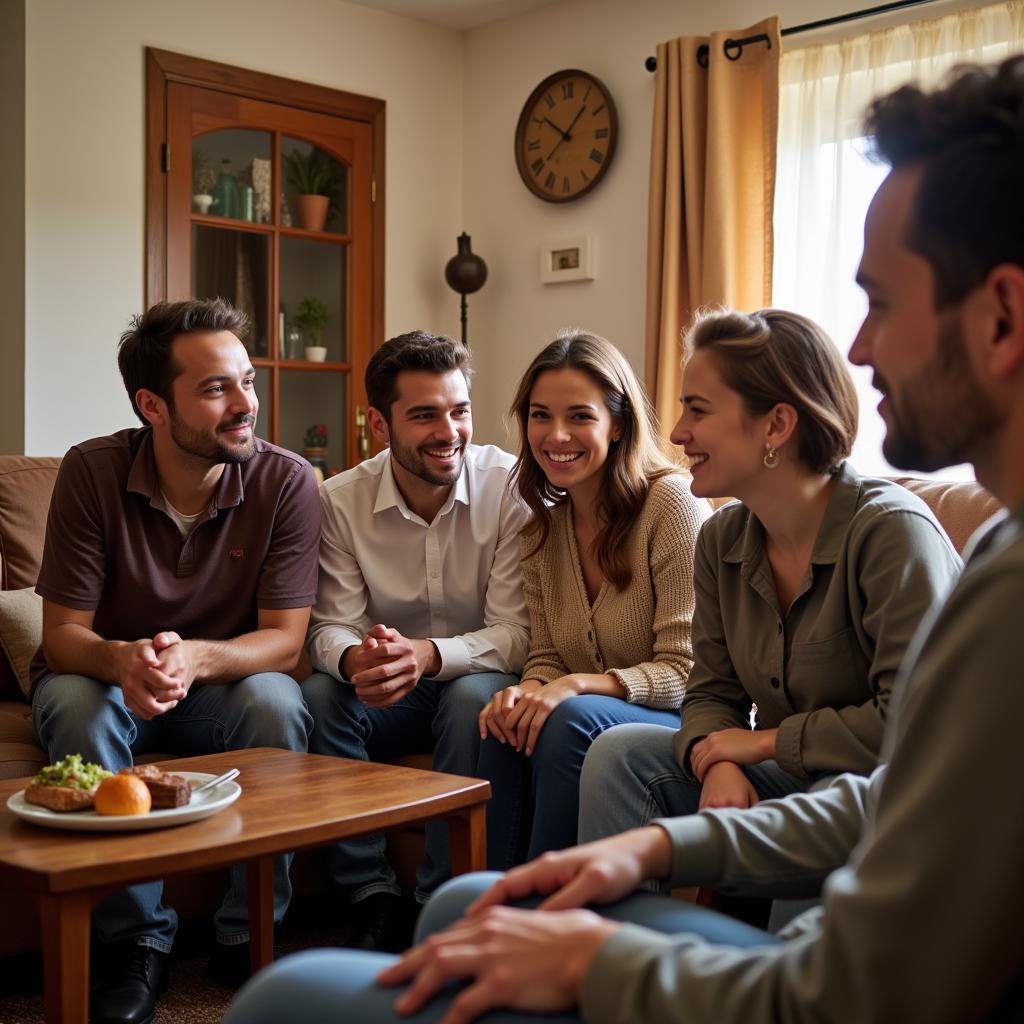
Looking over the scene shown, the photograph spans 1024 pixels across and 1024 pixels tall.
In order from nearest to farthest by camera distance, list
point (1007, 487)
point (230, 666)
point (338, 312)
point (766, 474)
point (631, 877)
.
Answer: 1. point (1007, 487)
2. point (631, 877)
3. point (766, 474)
4. point (230, 666)
5. point (338, 312)

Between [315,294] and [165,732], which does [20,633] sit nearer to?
[165,732]

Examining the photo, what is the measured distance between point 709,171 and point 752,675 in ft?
8.35

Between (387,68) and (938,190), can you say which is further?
(387,68)

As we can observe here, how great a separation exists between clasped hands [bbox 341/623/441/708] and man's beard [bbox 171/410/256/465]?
1.56 feet

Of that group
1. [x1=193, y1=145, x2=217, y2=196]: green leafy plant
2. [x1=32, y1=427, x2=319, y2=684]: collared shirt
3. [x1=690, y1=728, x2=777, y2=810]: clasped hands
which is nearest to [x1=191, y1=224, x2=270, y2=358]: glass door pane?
[x1=193, y1=145, x2=217, y2=196]: green leafy plant

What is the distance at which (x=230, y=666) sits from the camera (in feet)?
8.05

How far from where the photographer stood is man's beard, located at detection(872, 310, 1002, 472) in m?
0.80

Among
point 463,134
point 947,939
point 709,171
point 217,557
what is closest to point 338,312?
point 463,134

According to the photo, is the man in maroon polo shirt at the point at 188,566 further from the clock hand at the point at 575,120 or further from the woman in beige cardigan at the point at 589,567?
the clock hand at the point at 575,120

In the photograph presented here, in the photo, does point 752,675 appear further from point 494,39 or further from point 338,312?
point 494,39

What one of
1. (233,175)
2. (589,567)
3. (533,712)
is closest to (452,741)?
(533,712)

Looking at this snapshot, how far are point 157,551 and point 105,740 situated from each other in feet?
1.50

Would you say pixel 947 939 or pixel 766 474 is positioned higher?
pixel 766 474

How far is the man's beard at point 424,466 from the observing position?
271 centimetres
